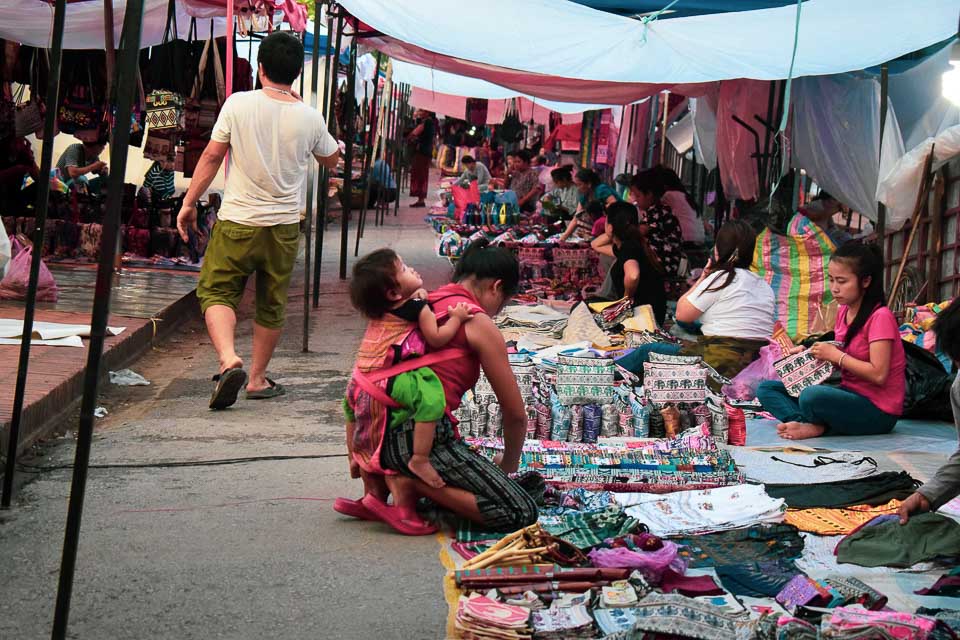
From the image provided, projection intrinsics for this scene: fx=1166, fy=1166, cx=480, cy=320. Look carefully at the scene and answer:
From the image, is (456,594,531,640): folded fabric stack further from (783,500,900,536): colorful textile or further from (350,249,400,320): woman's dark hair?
(783,500,900,536): colorful textile

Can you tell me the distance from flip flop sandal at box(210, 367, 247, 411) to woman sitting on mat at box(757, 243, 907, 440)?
2835 millimetres

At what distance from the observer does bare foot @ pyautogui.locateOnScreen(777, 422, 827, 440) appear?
6.05 meters

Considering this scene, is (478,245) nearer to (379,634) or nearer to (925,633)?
(379,634)

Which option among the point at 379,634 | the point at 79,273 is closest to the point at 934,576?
the point at 379,634

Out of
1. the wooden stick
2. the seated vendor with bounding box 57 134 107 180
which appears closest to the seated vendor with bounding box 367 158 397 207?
the seated vendor with bounding box 57 134 107 180

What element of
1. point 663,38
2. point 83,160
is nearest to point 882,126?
point 663,38

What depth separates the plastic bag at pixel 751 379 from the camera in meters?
6.90

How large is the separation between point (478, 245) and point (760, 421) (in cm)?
271

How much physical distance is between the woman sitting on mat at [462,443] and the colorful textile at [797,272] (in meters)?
4.83

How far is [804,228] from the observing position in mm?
8961

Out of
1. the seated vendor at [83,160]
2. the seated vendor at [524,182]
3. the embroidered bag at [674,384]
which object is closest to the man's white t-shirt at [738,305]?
the embroidered bag at [674,384]

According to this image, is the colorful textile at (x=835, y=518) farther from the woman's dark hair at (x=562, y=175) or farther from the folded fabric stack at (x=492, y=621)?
the woman's dark hair at (x=562, y=175)

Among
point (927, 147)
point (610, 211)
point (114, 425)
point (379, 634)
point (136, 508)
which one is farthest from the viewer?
point (610, 211)

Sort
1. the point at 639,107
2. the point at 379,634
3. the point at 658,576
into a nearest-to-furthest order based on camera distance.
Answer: the point at 379,634 → the point at 658,576 → the point at 639,107
